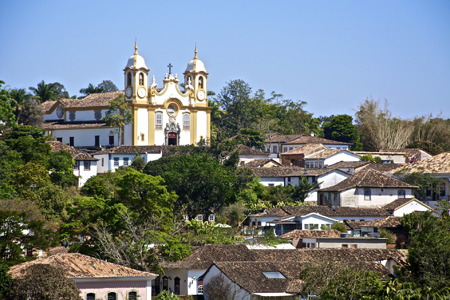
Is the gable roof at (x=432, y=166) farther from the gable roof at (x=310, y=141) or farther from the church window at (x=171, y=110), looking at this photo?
the church window at (x=171, y=110)

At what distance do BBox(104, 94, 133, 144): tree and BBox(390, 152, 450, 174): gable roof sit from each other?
26720 millimetres

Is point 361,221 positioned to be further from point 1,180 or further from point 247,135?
point 247,135

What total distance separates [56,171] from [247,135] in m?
33.4

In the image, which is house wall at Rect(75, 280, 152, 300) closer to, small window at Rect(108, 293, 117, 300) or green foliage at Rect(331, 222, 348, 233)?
small window at Rect(108, 293, 117, 300)

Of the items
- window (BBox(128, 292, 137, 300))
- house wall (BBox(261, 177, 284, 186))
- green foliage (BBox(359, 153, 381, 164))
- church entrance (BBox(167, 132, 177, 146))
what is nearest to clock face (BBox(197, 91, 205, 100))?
church entrance (BBox(167, 132, 177, 146))

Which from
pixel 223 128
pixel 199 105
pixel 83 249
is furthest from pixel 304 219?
pixel 223 128

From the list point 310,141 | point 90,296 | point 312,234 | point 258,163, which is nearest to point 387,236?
point 312,234

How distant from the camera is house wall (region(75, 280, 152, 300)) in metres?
30.2

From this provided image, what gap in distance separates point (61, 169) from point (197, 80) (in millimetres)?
26171

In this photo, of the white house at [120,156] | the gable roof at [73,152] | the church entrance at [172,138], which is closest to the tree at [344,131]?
the church entrance at [172,138]

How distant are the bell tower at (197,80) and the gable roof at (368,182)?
22.6 metres

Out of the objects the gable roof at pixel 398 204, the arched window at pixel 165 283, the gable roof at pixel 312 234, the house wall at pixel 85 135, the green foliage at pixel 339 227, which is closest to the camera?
the arched window at pixel 165 283

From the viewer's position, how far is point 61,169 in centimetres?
5591

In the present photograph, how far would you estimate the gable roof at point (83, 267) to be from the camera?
3016 cm
